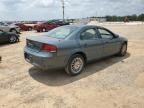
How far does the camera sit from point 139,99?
472 cm

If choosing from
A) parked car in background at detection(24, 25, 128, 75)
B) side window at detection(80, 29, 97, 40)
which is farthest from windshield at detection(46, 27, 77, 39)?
side window at detection(80, 29, 97, 40)

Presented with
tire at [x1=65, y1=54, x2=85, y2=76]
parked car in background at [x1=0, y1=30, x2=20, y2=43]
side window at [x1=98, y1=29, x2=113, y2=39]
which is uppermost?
side window at [x1=98, y1=29, x2=113, y2=39]

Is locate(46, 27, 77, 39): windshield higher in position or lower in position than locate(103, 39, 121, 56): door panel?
higher

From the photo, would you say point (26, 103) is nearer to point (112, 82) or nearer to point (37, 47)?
point (37, 47)

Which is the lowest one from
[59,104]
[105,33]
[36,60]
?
[59,104]

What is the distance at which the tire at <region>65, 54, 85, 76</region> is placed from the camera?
6.10m

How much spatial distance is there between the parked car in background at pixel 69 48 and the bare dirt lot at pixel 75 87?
0.46 m

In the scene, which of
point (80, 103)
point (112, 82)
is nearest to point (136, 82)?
point (112, 82)

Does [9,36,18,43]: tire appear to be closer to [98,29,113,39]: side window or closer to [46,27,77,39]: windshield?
[46,27,77,39]: windshield

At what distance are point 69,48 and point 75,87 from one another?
1218 mm

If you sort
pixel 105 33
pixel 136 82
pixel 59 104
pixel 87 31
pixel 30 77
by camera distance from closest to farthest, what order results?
pixel 59 104 < pixel 136 82 < pixel 30 77 < pixel 87 31 < pixel 105 33

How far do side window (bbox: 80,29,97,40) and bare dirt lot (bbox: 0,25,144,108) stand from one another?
3.61 feet

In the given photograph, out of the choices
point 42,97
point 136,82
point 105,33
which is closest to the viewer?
point 42,97

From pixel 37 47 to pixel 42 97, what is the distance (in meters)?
1.76
